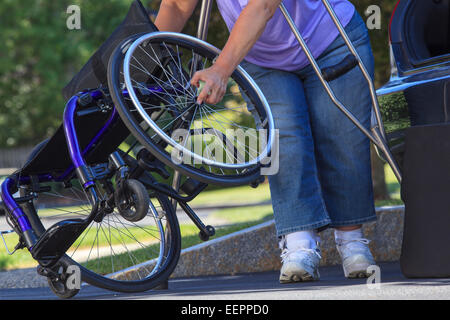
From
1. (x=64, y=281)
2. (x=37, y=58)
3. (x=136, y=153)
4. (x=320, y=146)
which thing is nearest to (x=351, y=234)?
(x=320, y=146)

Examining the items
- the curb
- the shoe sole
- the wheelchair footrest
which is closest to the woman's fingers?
the wheelchair footrest

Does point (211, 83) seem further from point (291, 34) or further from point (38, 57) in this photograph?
point (38, 57)

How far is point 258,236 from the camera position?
16.3ft

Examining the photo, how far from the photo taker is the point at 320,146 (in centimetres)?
379

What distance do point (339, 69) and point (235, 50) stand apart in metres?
0.65

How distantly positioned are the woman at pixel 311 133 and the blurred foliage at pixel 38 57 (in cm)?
1525

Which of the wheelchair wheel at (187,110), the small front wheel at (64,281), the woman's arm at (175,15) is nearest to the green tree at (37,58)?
the woman's arm at (175,15)

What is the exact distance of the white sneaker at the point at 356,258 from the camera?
3590 millimetres

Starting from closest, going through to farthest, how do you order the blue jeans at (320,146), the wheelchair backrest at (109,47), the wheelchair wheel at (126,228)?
1. the wheelchair wheel at (126,228)
2. the wheelchair backrest at (109,47)
3. the blue jeans at (320,146)

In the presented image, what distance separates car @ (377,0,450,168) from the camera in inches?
142

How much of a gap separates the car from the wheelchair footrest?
160 cm

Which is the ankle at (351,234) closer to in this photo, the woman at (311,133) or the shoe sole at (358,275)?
the woman at (311,133)
